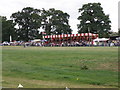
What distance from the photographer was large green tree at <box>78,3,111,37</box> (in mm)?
108438

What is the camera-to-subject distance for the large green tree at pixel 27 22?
4838 inches

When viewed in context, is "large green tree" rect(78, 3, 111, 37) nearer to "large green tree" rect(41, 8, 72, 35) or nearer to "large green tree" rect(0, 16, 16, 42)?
"large green tree" rect(41, 8, 72, 35)

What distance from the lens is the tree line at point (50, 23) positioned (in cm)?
11038

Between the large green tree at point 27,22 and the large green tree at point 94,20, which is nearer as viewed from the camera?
the large green tree at point 94,20

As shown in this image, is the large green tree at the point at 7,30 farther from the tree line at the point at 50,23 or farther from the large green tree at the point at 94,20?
the large green tree at the point at 94,20

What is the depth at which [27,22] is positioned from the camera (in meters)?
127

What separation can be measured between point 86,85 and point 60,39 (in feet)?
255

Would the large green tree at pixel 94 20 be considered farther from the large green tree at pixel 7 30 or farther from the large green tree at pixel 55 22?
the large green tree at pixel 7 30

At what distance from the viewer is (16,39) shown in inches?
4852

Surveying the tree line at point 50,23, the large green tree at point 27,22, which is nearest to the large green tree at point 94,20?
the tree line at point 50,23

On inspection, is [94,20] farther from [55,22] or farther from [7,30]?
[7,30]

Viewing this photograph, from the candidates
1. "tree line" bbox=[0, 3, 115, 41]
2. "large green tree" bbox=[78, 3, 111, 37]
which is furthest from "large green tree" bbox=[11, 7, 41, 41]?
"large green tree" bbox=[78, 3, 111, 37]

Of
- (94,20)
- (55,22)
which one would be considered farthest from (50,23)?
(94,20)

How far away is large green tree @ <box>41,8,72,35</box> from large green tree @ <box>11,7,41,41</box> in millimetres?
3215
